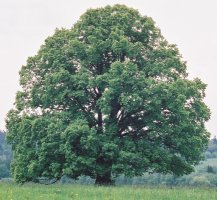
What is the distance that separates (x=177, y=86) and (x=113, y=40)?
610 centimetres

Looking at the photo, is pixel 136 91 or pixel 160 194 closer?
pixel 160 194

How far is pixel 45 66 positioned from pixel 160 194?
827 inches

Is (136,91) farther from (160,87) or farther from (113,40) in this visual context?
(113,40)

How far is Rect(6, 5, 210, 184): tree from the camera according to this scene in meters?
34.5

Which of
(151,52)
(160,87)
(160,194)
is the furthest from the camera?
(151,52)

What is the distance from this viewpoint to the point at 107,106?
3444 centimetres

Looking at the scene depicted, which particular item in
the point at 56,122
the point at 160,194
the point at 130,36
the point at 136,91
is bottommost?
the point at 160,194

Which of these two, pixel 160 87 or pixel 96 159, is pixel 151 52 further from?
pixel 96 159

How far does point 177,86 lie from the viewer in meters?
35.1

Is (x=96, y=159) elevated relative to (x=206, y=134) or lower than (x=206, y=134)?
lower

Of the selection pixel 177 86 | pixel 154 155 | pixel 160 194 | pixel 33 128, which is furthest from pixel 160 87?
pixel 160 194

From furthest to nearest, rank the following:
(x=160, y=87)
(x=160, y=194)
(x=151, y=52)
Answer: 1. (x=151, y=52)
2. (x=160, y=87)
3. (x=160, y=194)

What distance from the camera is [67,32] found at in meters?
39.7

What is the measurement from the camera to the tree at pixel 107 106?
3447 cm
